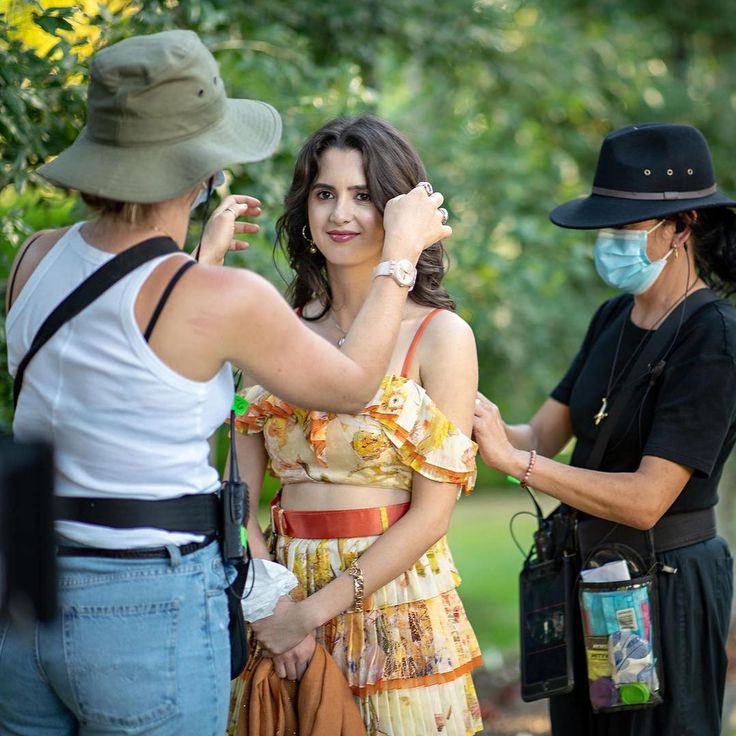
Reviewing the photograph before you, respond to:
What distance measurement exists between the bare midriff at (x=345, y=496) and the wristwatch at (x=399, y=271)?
626 millimetres

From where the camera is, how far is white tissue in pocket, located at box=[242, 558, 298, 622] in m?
2.53

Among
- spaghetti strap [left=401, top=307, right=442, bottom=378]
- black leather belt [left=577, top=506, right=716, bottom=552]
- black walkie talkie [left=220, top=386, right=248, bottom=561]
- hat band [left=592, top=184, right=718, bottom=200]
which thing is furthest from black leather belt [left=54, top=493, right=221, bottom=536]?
hat band [left=592, top=184, right=718, bottom=200]

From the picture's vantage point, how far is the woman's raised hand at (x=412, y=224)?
2.43 meters

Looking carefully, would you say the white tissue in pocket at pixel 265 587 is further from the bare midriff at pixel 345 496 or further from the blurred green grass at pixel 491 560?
the blurred green grass at pixel 491 560

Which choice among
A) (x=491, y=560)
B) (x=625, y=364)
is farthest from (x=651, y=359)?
(x=491, y=560)

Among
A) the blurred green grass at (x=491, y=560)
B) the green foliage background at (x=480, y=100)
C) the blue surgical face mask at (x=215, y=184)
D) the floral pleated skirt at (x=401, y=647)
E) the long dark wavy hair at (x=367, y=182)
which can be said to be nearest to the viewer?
the blue surgical face mask at (x=215, y=184)

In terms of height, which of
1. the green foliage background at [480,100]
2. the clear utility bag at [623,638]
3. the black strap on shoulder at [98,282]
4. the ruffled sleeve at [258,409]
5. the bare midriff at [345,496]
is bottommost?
the clear utility bag at [623,638]

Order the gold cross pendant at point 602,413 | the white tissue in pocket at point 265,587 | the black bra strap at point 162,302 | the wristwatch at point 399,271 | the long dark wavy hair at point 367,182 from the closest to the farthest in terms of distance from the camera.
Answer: the black bra strap at point 162,302
the wristwatch at point 399,271
the white tissue in pocket at point 265,587
the long dark wavy hair at point 367,182
the gold cross pendant at point 602,413

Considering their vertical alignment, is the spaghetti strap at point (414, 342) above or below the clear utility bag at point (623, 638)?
above

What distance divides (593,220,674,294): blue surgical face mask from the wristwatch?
1.01 meters

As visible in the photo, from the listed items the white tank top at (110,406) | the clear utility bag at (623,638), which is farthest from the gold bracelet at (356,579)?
the clear utility bag at (623,638)

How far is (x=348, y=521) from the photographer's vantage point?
2701 mm

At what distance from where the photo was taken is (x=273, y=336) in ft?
6.60

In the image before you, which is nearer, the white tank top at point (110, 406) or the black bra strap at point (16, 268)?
the white tank top at point (110, 406)
